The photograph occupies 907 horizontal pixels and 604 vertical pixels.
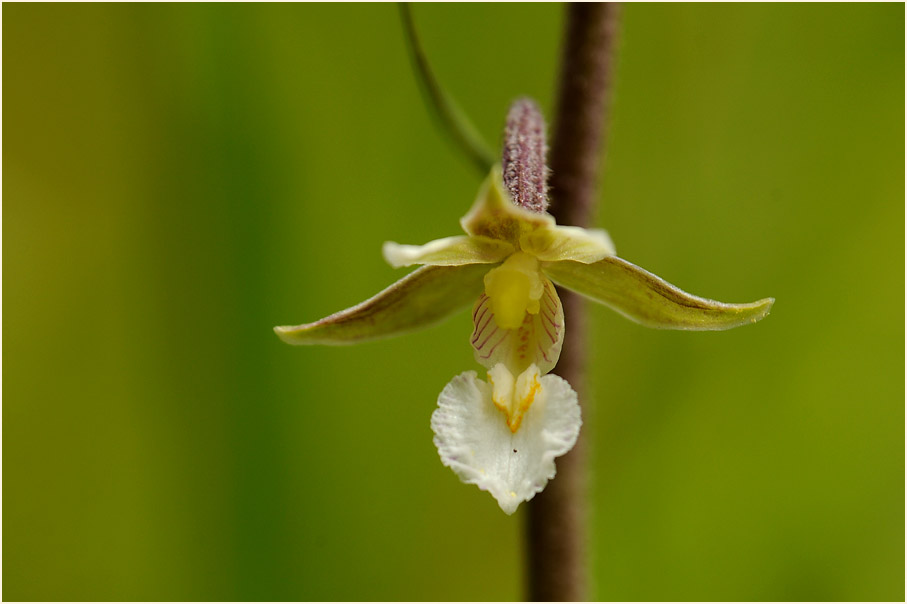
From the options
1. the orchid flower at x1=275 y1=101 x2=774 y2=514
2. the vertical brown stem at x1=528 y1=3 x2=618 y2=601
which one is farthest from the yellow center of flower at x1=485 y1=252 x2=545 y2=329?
the vertical brown stem at x1=528 y1=3 x2=618 y2=601

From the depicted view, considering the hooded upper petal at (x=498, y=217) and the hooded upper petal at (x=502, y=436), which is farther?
the hooded upper petal at (x=502, y=436)

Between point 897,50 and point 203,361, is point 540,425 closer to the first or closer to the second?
point 203,361

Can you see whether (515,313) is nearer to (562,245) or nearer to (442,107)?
(562,245)

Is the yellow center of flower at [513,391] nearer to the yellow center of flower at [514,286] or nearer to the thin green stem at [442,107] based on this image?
the yellow center of flower at [514,286]

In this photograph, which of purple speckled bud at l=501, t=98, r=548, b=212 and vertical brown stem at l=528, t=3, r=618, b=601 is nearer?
purple speckled bud at l=501, t=98, r=548, b=212

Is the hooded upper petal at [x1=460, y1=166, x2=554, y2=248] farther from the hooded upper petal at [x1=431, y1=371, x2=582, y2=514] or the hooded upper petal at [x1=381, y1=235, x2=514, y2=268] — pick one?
the hooded upper petal at [x1=431, y1=371, x2=582, y2=514]

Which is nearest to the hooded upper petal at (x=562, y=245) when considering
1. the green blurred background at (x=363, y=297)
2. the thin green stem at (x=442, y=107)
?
the thin green stem at (x=442, y=107)
